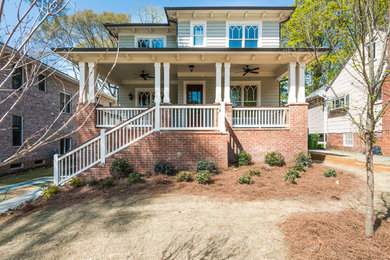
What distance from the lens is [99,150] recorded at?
6.50 meters

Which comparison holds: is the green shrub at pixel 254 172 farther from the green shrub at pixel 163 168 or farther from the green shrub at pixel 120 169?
the green shrub at pixel 120 169

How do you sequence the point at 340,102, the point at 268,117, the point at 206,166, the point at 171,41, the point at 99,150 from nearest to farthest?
1. the point at 340,102
2. the point at 206,166
3. the point at 99,150
4. the point at 268,117
5. the point at 171,41

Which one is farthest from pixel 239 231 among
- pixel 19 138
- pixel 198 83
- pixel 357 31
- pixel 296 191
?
pixel 19 138

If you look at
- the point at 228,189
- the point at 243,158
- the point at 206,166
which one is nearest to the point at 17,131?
the point at 206,166

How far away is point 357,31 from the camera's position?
3.02m

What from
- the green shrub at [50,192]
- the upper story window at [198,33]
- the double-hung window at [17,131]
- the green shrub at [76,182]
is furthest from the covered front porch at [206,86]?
the double-hung window at [17,131]

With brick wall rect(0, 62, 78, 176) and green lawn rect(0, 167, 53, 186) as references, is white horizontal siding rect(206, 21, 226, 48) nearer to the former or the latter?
brick wall rect(0, 62, 78, 176)

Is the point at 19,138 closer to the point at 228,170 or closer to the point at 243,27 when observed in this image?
the point at 228,170

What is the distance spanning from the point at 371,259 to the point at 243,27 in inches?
412

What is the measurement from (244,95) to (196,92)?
9.08 ft

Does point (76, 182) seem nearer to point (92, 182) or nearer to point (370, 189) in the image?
point (92, 182)

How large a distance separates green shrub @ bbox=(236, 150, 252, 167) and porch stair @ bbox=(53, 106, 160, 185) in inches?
130

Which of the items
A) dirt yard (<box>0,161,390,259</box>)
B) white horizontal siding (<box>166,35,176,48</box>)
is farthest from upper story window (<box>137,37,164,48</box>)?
dirt yard (<box>0,161,390,259</box>)

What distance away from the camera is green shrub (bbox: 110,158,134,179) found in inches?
242
